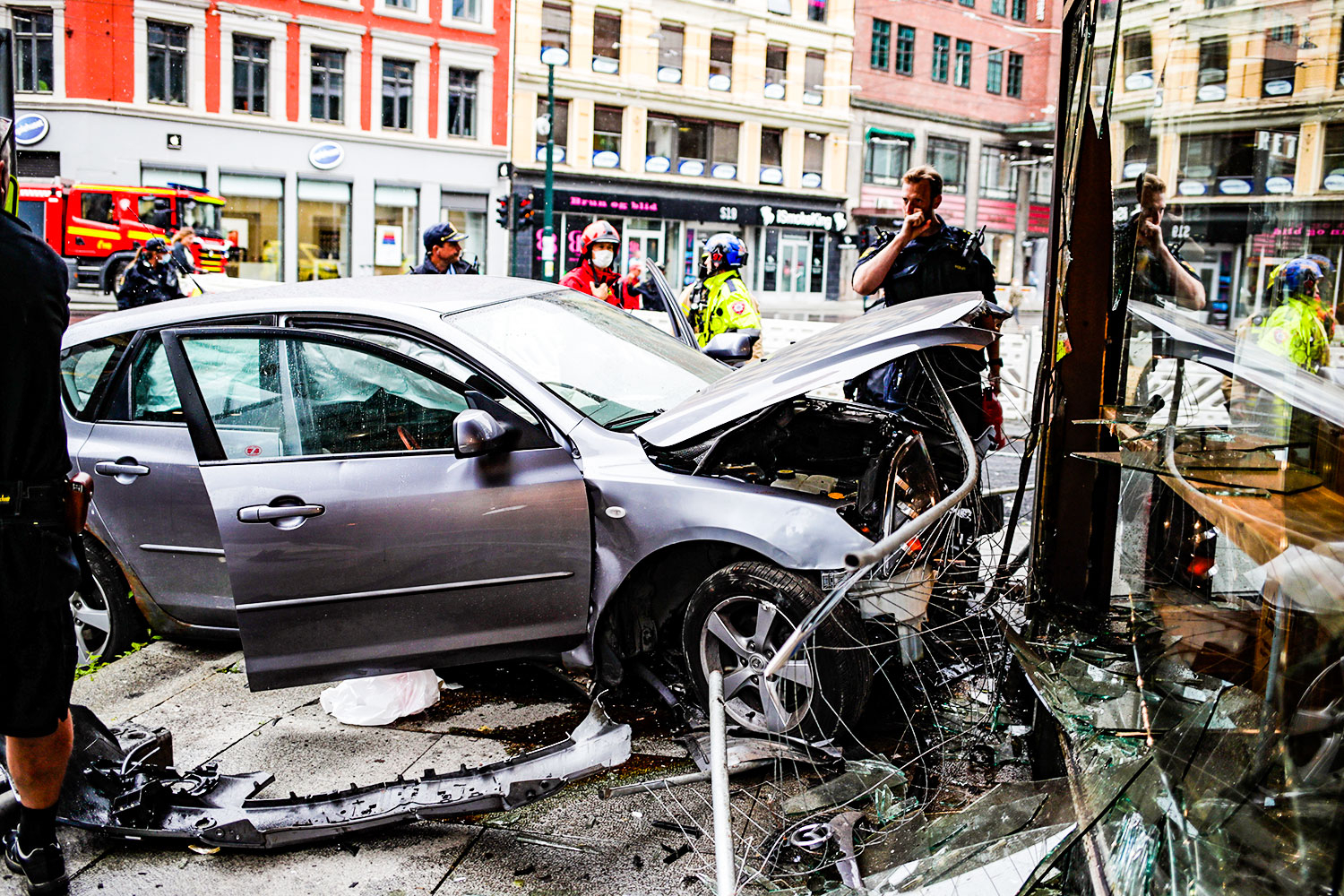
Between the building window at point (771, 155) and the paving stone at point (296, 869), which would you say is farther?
the building window at point (771, 155)

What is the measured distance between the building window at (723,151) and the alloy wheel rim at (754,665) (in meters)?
35.6

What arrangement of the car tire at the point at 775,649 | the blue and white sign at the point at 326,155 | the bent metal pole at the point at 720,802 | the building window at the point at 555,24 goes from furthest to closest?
the building window at the point at 555,24, the blue and white sign at the point at 326,155, the car tire at the point at 775,649, the bent metal pole at the point at 720,802

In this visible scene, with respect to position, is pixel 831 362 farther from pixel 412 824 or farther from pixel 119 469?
pixel 119 469

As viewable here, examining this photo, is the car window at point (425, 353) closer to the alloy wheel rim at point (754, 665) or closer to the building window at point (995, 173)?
the alloy wheel rim at point (754, 665)

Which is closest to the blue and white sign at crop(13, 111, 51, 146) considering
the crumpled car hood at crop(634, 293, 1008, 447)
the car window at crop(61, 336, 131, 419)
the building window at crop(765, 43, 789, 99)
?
the building window at crop(765, 43, 789, 99)

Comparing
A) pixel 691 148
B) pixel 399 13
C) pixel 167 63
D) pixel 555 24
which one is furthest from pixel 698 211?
pixel 167 63

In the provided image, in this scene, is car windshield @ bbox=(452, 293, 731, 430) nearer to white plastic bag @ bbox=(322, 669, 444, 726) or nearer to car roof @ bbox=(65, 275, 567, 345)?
car roof @ bbox=(65, 275, 567, 345)

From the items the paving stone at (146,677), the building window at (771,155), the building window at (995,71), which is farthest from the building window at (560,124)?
the paving stone at (146,677)

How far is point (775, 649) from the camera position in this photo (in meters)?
3.46

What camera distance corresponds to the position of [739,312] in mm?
6883

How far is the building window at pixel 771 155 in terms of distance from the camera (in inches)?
1510

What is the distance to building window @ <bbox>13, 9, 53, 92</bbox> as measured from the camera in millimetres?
28797

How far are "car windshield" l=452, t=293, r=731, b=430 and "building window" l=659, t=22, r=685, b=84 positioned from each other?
33282 mm

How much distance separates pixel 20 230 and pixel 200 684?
2.25m
